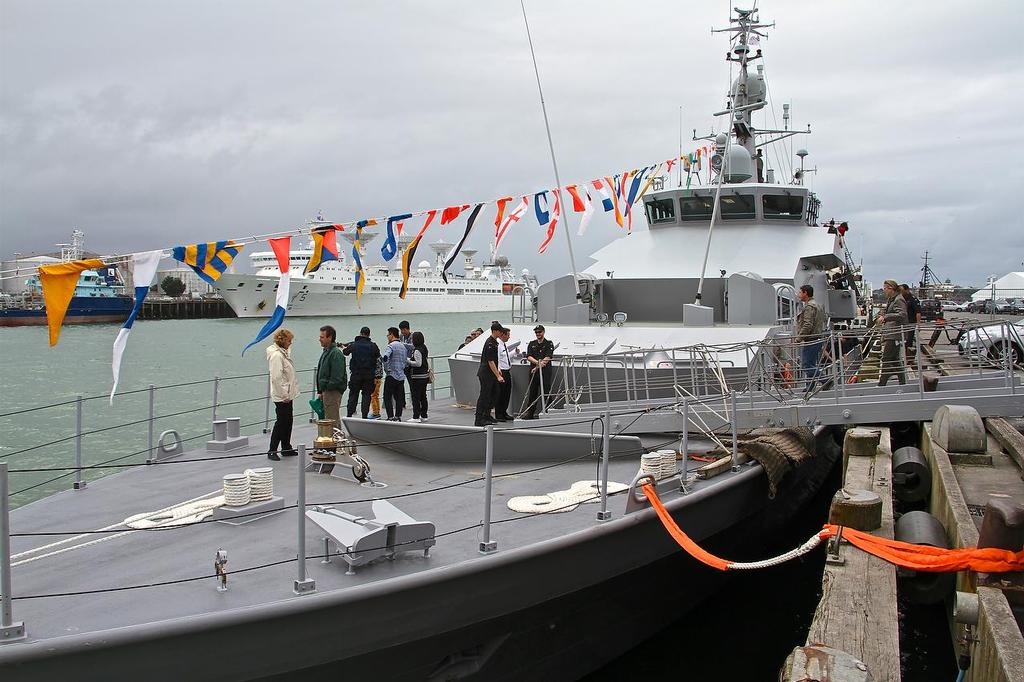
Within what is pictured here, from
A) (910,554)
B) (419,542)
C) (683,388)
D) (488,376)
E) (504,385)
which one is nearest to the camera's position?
(419,542)

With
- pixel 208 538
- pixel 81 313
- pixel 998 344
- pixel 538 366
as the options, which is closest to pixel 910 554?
pixel 208 538

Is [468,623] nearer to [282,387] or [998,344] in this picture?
[282,387]

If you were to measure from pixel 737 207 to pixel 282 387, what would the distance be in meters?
9.62

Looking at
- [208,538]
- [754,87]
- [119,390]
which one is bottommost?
[119,390]

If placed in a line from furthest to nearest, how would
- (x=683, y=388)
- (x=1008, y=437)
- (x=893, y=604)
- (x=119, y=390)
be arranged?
(x=119, y=390) → (x=683, y=388) → (x=1008, y=437) → (x=893, y=604)

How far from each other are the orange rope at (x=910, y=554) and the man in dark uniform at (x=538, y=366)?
142 inches

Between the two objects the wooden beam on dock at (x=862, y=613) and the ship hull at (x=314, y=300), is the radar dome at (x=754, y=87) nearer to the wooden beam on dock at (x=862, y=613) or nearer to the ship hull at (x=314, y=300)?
the wooden beam on dock at (x=862, y=613)

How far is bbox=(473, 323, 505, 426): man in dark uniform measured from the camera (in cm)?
862

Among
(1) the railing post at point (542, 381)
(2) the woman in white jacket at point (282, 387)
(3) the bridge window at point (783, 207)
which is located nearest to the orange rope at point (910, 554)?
(1) the railing post at point (542, 381)

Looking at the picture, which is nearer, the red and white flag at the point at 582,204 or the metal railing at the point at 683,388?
the metal railing at the point at 683,388

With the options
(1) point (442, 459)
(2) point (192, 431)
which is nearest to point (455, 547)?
(1) point (442, 459)

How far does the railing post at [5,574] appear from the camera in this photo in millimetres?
3342

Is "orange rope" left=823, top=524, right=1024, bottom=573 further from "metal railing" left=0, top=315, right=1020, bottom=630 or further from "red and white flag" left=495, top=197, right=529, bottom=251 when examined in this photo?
"red and white flag" left=495, top=197, right=529, bottom=251

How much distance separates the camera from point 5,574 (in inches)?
133
